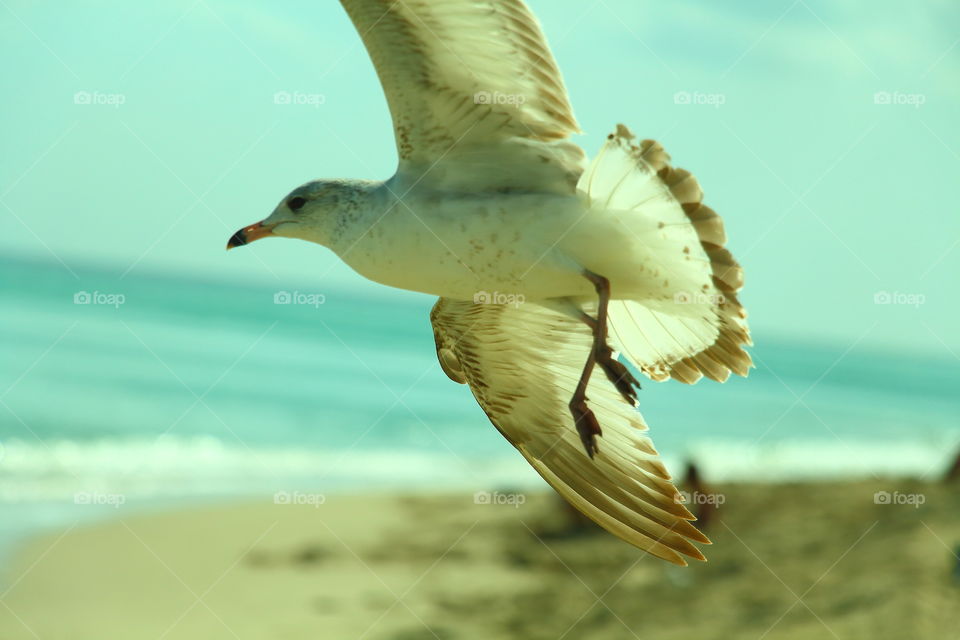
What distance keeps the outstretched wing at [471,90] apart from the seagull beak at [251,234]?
0.80 m

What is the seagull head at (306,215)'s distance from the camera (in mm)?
4480

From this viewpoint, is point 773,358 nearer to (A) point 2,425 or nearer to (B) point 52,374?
(B) point 52,374

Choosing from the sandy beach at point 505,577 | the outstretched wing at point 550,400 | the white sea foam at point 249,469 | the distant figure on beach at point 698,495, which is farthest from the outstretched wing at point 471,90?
the white sea foam at point 249,469

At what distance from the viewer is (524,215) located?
4.24 m

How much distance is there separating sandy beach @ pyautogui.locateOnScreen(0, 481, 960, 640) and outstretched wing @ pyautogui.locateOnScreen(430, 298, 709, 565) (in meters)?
3.46

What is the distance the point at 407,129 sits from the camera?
4230mm

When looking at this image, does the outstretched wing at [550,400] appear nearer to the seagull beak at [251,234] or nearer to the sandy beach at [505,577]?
the seagull beak at [251,234]

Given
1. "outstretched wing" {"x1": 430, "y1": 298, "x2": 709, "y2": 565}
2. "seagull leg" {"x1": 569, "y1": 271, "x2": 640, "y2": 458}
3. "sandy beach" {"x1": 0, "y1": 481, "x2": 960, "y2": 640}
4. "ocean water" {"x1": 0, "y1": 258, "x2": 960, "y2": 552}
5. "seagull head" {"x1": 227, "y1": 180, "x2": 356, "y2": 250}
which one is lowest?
"ocean water" {"x1": 0, "y1": 258, "x2": 960, "y2": 552}

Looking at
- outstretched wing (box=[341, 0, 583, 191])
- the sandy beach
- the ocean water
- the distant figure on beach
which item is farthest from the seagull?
the distant figure on beach

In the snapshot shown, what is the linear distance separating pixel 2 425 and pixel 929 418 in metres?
24.6

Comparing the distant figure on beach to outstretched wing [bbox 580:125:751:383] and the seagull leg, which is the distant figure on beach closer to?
outstretched wing [bbox 580:125:751:383]

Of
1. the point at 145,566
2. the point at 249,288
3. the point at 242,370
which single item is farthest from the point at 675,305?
the point at 249,288

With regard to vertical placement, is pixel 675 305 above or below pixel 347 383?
above

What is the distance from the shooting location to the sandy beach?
8.45 metres
